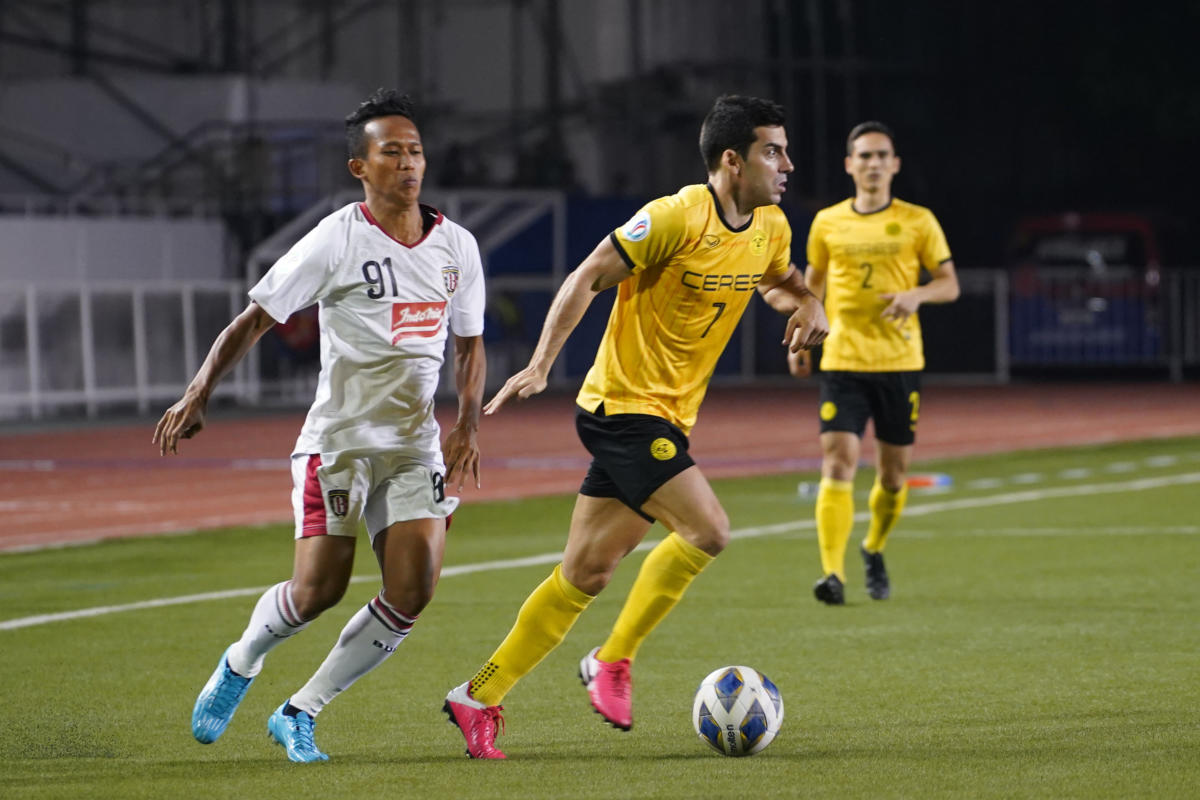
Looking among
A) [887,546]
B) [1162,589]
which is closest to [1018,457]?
[887,546]

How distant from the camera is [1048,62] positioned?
129ft

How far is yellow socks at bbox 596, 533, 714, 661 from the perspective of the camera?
7.02 m

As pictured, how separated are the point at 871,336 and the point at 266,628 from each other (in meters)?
4.96

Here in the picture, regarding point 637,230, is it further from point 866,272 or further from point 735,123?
point 866,272

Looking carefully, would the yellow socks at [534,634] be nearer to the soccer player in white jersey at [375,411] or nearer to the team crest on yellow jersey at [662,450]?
the soccer player in white jersey at [375,411]

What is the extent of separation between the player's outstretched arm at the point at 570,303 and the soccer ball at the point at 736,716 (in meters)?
1.18

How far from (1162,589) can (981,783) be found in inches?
192

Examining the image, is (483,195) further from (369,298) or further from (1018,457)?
(369,298)

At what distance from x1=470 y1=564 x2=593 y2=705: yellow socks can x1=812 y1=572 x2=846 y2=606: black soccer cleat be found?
3590 mm

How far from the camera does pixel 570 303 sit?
6.71 m

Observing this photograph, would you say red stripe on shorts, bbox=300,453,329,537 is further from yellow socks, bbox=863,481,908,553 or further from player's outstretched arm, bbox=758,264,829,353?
yellow socks, bbox=863,481,908,553

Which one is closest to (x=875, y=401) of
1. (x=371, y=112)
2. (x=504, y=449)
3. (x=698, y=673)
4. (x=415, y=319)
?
(x=698, y=673)

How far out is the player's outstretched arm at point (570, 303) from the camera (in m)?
6.55

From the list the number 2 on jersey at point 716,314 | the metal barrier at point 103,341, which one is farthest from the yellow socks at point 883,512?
the metal barrier at point 103,341
